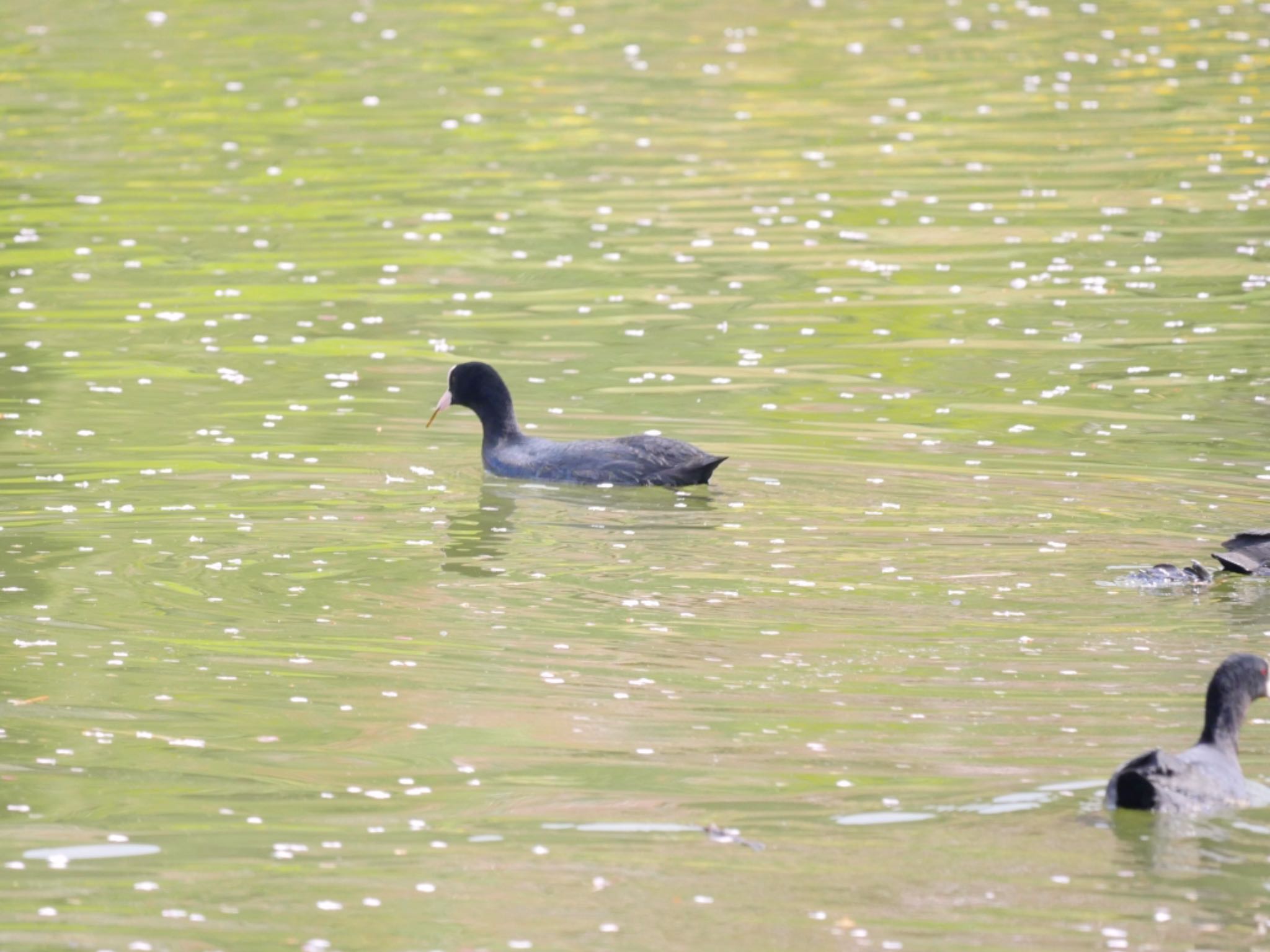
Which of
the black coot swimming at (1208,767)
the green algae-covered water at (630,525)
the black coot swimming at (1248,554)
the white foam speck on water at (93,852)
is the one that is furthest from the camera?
the black coot swimming at (1248,554)

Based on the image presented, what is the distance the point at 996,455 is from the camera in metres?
17.3

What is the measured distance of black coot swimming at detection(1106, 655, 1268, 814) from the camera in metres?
9.86

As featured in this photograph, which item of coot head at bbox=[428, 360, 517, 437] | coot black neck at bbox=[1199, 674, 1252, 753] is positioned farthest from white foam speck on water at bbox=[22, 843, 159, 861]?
coot head at bbox=[428, 360, 517, 437]

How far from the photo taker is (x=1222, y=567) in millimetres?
13773

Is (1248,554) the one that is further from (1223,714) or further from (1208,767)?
(1208,767)

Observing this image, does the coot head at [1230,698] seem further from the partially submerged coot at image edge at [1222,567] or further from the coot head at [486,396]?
the coot head at [486,396]

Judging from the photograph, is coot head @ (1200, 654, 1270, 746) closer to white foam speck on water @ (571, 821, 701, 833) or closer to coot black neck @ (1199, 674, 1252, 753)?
coot black neck @ (1199, 674, 1252, 753)

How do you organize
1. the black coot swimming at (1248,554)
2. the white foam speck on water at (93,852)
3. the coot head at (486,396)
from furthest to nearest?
the coot head at (486,396)
the black coot swimming at (1248,554)
the white foam speck on water at (93,852)

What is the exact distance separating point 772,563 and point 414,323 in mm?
9251

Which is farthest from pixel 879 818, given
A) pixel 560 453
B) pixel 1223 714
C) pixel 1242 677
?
pixel 560 453

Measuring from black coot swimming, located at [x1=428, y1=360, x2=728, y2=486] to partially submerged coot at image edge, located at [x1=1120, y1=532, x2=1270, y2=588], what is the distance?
3753 mm

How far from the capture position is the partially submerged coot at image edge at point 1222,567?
13.5 metres

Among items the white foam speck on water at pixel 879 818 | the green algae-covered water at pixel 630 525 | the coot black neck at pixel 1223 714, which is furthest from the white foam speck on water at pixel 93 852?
the coot black neck at pixel 1223 714

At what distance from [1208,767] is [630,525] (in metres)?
6.35
